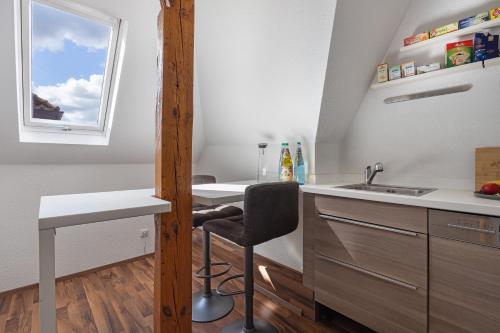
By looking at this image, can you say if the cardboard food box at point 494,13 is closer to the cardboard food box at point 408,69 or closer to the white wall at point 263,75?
the cardboard food box at point 408,69

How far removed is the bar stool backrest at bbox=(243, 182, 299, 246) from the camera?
1.37 metres

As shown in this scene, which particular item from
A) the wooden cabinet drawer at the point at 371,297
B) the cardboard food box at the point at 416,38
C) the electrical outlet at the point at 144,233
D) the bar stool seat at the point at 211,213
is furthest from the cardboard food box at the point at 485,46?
the electrical outlet at the point at 144,233

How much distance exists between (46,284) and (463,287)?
162 cm

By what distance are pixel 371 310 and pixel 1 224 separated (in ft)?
9.19

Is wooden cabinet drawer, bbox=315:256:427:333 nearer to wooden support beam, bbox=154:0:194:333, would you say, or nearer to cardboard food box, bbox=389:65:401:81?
wooden support beam, bbox=154:0:194:333

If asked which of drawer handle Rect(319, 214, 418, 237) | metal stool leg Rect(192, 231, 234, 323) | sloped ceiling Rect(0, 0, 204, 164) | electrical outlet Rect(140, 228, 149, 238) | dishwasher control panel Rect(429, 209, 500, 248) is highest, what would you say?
sloped ceiling Rect(0, 0, 204, 164)

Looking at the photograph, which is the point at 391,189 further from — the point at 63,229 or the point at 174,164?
the point at 63,229

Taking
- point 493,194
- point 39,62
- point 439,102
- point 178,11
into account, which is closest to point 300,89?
point 439,102

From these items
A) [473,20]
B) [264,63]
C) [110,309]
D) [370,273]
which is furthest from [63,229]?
[473,20]

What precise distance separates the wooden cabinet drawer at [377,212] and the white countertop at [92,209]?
997mm

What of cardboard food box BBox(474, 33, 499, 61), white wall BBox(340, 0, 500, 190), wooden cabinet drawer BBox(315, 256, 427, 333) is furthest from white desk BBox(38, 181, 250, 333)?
cardboard food box BBox(474, 33, 499, 61)

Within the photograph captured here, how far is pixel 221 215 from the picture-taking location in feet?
6.59

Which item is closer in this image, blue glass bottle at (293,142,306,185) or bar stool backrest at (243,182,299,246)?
bar stool backrest at (243,182,299,246)

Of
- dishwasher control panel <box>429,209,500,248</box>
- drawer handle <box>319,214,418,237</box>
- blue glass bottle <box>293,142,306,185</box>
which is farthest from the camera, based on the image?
blue glass bottle <box>293,142,306,185</box>
